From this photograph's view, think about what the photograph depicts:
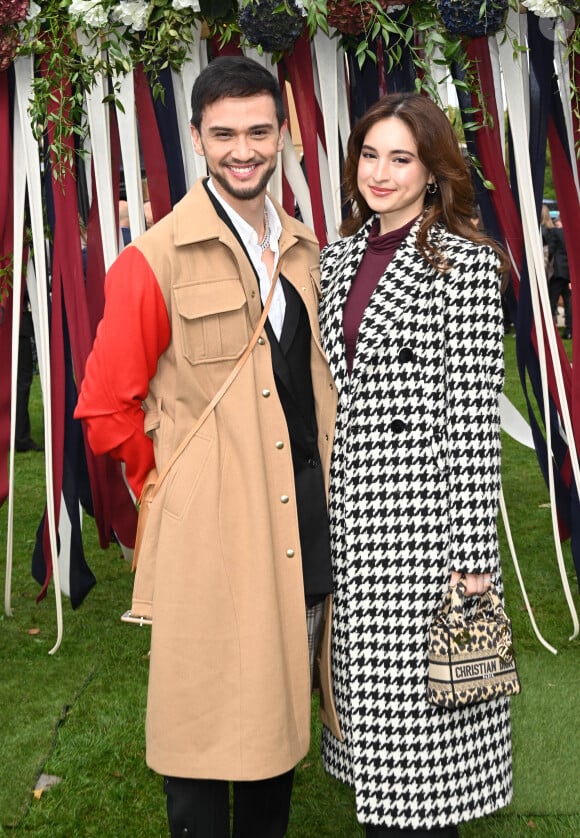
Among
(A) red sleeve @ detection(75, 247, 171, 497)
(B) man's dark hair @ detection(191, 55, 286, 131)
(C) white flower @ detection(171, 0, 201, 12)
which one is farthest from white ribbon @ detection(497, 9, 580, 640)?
(A) red sleeve @ detection(75, 247, 171, 497)

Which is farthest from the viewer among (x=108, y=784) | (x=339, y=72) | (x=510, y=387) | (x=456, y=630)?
(x=510, y=387)

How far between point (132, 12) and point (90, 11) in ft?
0.43

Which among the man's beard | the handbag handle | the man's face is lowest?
the handbag handle

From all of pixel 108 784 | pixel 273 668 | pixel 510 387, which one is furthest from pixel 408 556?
pixel 510 387

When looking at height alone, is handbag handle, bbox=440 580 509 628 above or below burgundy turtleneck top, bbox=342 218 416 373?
below

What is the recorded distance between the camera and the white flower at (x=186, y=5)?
11.5ft

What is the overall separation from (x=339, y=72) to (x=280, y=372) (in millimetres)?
1699

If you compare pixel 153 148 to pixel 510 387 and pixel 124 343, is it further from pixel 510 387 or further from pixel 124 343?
pixel 510 387

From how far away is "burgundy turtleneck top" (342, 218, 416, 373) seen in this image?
2.52 meters

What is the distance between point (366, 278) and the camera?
258 cm

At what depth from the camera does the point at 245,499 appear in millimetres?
2393

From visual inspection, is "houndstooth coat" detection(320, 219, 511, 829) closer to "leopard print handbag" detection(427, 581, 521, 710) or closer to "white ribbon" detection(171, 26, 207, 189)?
"leopard print handbag" detection(427, 581, 521, 710)

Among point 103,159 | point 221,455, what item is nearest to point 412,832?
point 221,455

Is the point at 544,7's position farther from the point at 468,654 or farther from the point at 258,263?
the point at 468,654
